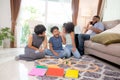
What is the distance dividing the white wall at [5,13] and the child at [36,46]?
174 centimetres

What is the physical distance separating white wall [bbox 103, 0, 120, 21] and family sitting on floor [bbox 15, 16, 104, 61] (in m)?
0.98

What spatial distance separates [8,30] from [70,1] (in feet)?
7.31

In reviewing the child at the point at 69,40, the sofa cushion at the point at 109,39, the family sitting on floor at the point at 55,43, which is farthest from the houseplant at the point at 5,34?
the sofa cushion at the point at 109,39

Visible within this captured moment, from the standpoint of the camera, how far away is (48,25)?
15.9 feet

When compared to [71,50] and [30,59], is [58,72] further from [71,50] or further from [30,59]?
[71,50]

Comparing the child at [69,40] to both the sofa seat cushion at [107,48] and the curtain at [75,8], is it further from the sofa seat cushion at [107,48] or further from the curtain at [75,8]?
the curtain at [75,8]

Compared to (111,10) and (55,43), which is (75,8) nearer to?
(111,10)

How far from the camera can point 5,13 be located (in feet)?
14.0

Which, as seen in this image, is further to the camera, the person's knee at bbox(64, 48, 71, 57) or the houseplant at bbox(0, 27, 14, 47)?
the houseplant at bbox(0, 27, 14, 47)

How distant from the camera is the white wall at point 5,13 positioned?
13.9 ft

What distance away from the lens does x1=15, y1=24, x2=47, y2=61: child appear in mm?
2893

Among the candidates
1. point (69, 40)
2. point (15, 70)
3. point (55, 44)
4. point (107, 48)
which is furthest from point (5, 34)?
point (107, 48)

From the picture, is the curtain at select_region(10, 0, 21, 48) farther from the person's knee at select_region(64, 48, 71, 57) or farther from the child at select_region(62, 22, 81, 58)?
the person's knee at select_region(64, 48, 71, 57)

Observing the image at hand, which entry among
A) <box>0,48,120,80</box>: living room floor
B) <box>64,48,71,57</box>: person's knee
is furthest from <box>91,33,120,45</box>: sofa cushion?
<box>0,48,120,80</box>: living room floor
